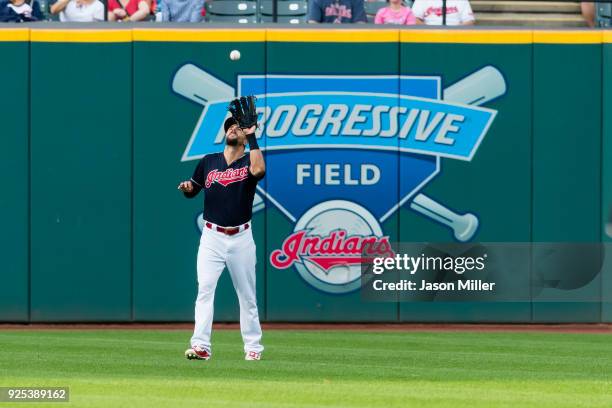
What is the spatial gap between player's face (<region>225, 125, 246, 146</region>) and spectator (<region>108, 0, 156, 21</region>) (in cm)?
460

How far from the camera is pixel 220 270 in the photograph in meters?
10.6

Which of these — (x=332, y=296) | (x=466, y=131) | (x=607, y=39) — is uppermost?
(x=607, y=39)

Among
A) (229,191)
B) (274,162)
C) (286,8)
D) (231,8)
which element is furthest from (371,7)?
(229,191)

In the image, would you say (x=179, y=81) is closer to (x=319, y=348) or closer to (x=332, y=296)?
(x=332, y=296)

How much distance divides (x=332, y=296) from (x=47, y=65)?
12.4ft

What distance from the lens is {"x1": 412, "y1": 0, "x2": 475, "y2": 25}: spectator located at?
1526 cm

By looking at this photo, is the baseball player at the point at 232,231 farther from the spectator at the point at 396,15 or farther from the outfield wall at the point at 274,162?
the spectator at the point at 396,15

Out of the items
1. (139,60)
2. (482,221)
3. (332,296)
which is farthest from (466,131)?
(139,60)

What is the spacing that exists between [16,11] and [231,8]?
244 cm

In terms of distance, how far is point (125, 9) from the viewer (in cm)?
1511

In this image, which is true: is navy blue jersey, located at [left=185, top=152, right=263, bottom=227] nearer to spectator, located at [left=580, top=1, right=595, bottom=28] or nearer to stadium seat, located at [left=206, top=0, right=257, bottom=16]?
stadium seat, located at [left=206, top=0, right=257, bottom=16]

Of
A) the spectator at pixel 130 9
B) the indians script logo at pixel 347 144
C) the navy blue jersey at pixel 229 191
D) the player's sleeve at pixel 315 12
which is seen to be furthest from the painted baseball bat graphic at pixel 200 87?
the navy blue jersey at pixel 229 191

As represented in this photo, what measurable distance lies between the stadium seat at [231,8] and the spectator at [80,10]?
4.53 ft

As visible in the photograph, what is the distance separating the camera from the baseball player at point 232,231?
34.4 feet
